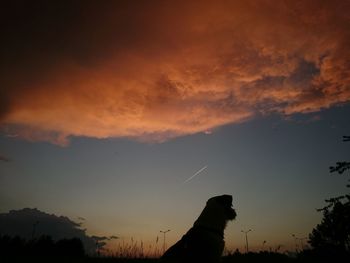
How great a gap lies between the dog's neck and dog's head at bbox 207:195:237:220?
8.9 inches

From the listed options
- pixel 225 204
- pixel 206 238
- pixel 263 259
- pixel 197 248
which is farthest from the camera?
pixel 263 259

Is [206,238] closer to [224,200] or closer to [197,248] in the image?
[197,248]

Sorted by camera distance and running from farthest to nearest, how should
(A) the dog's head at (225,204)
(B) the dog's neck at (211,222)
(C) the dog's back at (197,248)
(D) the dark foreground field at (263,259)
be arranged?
(D) the dark foreground field at (263,259)
(A) the dog's head at (225,204)
(B) the dog's neck at (211,222)
(C) the dog's back at (197,248)

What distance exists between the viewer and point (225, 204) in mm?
9461

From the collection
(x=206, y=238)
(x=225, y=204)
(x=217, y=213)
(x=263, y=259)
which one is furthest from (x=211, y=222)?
(x=263, y=259)

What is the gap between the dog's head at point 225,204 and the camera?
9.39 m

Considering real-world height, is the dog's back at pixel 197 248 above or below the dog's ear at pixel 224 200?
below

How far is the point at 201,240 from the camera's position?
28.0ft

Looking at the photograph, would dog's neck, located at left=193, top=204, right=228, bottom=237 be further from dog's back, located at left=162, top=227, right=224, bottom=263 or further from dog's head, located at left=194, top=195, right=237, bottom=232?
dog's back, located at left=162, top=227, right=224, bottom=263

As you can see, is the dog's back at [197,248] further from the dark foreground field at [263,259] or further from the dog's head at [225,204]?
the dark foreground field at [263,259]

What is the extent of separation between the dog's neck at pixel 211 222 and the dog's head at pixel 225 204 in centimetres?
23

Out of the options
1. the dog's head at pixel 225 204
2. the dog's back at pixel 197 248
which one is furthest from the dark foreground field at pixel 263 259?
the dog's back at pixel 197 248

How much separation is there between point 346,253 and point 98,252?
15199 millimetres

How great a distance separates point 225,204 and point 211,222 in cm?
79
